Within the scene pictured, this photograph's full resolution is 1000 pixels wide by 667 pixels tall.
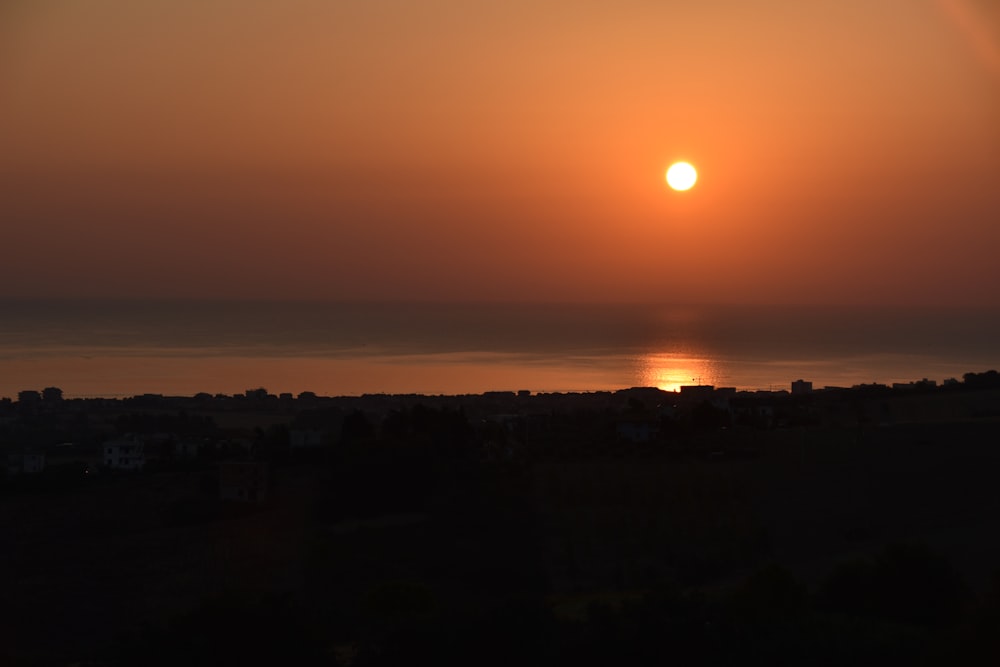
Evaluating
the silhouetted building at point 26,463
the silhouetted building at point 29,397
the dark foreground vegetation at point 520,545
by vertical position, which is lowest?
the dark foreground vegetation at point 520,545

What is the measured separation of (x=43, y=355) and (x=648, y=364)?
45.5 meters

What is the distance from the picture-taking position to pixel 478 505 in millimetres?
25203

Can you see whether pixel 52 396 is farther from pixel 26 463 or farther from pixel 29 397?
pixel 26 463

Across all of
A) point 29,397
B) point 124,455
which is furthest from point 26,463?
point 29,397

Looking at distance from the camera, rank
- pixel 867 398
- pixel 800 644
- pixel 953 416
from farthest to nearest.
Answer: pixel 867 398, pixel 953 416, pixel 800 644

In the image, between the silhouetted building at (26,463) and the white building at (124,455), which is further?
the white building at (124,455)

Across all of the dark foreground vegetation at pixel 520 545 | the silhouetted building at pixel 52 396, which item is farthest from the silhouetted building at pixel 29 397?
the dark foreground vegetation at pixel 520 545

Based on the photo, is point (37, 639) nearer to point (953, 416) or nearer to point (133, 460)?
point (133, 460)

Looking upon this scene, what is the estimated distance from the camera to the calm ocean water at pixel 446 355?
73.3m

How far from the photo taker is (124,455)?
3372cm

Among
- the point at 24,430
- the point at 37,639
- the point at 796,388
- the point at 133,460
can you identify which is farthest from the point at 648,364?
the point at 37,639

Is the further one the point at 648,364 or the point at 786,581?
the point at 648,364

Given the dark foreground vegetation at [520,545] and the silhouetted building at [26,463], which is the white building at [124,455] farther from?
the silhouetted building at [26,463]

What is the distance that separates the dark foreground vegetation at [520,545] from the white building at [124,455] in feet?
1.62
